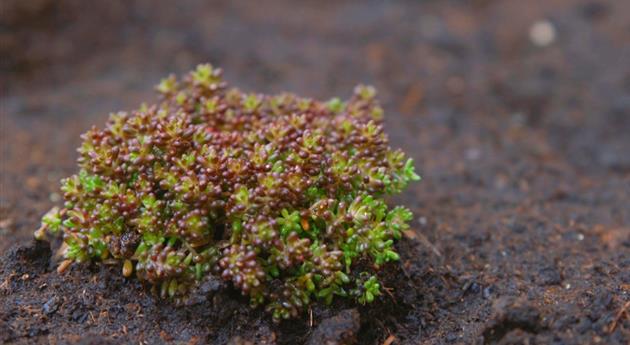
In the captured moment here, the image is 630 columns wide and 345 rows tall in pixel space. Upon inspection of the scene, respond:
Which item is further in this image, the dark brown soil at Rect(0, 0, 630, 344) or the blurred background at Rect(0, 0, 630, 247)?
the blurred background at Rect(0, 0, 630, 247)

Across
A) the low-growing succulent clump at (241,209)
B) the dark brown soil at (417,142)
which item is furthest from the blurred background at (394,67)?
the low-growing succulent clump at (241,209)

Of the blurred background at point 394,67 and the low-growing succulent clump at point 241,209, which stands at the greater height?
the blurred background at point 394,67

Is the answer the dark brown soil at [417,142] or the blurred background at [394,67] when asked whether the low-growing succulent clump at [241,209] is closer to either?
the dark brown soil at [417,142]

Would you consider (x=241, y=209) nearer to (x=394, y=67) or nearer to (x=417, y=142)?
(x=417, y=142)

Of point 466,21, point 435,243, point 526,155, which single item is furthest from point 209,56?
point 435,243

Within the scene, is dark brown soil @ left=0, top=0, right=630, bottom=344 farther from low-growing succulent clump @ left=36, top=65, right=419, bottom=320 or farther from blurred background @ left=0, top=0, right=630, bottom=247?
low-growing succulent clump @ left=36, top=65, right=419, bottom=320

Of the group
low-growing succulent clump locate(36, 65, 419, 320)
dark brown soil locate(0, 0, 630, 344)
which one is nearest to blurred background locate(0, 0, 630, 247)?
dark brown soil locate(0, 0, 630, 344)
